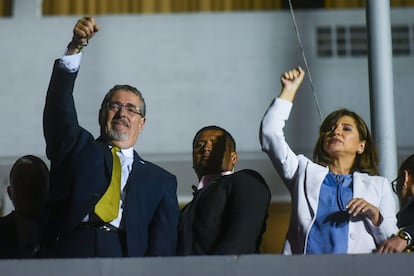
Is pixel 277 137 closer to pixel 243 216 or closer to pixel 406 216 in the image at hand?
pixel 243 216

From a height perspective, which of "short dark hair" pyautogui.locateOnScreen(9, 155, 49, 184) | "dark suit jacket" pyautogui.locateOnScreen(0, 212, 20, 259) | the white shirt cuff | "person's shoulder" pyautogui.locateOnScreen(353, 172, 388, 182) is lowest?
"dark suit jacket" pyautogui.locateOnScreen(0, 212, 20, 259)

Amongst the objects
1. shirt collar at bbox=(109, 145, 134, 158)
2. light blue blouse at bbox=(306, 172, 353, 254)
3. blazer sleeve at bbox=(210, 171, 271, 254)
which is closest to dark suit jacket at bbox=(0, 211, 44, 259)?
shirt collar at bbox=(109, 145, 134, 158)

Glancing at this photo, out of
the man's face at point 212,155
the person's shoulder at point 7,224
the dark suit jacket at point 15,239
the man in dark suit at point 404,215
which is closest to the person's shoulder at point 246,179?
the man's face at point 212,155

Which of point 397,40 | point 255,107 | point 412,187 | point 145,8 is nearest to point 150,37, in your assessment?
point 145,8

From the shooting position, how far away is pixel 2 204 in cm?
Result: 870

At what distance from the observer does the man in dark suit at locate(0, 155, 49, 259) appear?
4617 millimetres

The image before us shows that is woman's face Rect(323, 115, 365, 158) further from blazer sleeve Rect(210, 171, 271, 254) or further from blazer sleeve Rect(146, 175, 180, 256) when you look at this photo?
blazer sleeve Rect(146, 175, 180, 256)

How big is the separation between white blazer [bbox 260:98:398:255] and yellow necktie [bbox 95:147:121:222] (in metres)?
0.53

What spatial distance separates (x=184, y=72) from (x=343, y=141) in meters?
5.15

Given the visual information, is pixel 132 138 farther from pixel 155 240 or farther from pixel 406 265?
pixel 406 265

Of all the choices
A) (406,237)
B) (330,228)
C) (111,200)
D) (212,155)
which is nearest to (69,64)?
(111,200)

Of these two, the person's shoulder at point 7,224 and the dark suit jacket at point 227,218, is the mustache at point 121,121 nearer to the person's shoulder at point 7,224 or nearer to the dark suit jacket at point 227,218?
the dark suit jacket at point 227,218

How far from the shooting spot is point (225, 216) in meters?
4.48

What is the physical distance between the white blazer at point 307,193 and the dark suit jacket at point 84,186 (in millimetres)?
412
